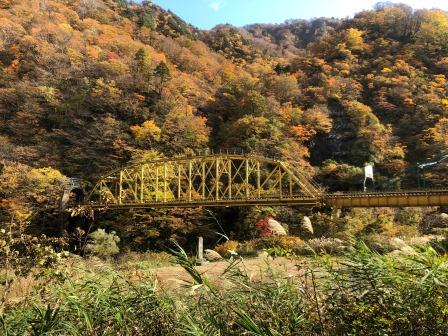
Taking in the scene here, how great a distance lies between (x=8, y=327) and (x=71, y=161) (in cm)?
2666

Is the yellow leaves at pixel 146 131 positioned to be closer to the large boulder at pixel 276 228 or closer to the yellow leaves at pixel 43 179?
the yellow leaves at pixel 43 179

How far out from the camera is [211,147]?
32469 millimetres

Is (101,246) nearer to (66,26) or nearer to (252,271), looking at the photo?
(252,271)

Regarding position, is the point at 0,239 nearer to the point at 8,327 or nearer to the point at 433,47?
the point at 8,327

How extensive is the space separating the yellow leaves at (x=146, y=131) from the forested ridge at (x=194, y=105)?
12 cm

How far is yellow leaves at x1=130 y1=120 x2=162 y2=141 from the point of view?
28938 millimetres

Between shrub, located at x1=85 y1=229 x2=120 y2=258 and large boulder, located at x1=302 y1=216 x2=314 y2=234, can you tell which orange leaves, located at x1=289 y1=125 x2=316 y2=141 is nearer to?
large boulder, located at x1=302 y1=216 x2=314 y2=234

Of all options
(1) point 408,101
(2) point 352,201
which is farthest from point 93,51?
(2) point 352,201

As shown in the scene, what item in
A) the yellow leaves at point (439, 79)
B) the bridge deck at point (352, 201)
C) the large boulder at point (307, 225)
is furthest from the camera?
the yellow leaves at point (439, 79)

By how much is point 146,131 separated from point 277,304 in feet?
85.3

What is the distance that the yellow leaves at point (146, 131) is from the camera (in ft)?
94.9

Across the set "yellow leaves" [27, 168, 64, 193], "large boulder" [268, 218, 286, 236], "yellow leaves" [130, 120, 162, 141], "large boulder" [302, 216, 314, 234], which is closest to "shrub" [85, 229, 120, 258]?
"yellow leaves" [27, 168, 64, 193]

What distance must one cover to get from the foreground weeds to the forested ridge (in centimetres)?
1810

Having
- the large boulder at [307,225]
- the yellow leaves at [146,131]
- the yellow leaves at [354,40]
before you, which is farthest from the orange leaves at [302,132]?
the yellow leaves at [354,40]
